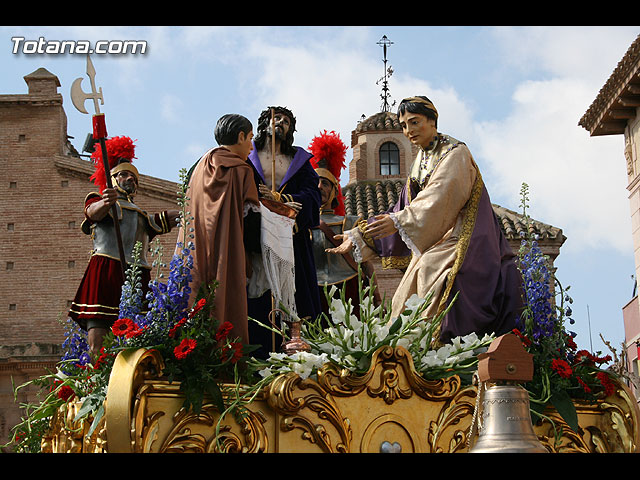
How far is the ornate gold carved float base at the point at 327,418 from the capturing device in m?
5.56

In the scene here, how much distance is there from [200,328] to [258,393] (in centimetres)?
51

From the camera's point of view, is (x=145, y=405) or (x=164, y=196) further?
(x=164, y=196)

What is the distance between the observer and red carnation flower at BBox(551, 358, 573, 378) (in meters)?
6.29

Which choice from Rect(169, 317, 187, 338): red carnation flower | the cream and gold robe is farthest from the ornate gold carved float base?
the cream and gold robe

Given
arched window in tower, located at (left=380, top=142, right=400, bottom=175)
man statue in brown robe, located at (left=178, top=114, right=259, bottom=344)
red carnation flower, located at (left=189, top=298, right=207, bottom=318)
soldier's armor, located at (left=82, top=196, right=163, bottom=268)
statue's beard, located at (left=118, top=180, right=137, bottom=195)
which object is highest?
arched window in tower, located at (left=380, top=142, right=400, bottom=175)

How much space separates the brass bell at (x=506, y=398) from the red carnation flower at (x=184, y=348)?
181 cm

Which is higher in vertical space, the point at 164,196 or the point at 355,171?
the point at 355,171

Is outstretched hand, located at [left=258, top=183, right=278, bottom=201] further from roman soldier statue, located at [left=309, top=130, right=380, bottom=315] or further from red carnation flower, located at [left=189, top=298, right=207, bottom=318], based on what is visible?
roman soldier statue, located at [left=309, top=130, right=380, bottom=315]

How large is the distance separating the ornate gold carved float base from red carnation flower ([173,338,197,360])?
4.9 inches

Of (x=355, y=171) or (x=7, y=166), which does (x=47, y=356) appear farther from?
(x=355, y=171)

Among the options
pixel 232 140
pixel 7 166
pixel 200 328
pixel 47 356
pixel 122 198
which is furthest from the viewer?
pixel 7 166

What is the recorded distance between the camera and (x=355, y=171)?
3086 cm

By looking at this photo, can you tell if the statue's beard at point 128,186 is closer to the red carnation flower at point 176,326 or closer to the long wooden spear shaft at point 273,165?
the long wooden spear shaft at point 273,165
